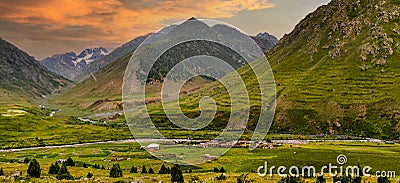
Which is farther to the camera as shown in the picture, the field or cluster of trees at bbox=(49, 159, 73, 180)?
the field

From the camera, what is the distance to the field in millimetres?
86419

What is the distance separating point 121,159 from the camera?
454 ft

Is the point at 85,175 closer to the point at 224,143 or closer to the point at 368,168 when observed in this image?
the point at 368,168

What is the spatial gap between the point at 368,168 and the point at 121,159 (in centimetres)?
7602

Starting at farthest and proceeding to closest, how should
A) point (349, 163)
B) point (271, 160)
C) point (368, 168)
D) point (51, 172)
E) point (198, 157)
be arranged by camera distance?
point (198, 157) → point (271, 160) → point (349, 163) → point (368, 168) → point (51, 172)

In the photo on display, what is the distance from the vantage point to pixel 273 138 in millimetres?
197625

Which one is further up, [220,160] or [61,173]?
[61,173]

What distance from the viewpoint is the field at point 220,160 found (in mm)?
86419

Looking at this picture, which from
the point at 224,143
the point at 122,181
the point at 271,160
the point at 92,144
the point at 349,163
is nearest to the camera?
the point at 122,181

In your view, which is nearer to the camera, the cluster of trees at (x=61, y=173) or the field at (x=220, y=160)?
the cluster of trees at (x=61, y=173)

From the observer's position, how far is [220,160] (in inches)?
4936

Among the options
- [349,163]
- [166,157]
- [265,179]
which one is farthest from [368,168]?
[166,157]

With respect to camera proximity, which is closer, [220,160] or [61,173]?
[61,173]

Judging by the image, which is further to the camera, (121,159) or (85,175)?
(121,159)
